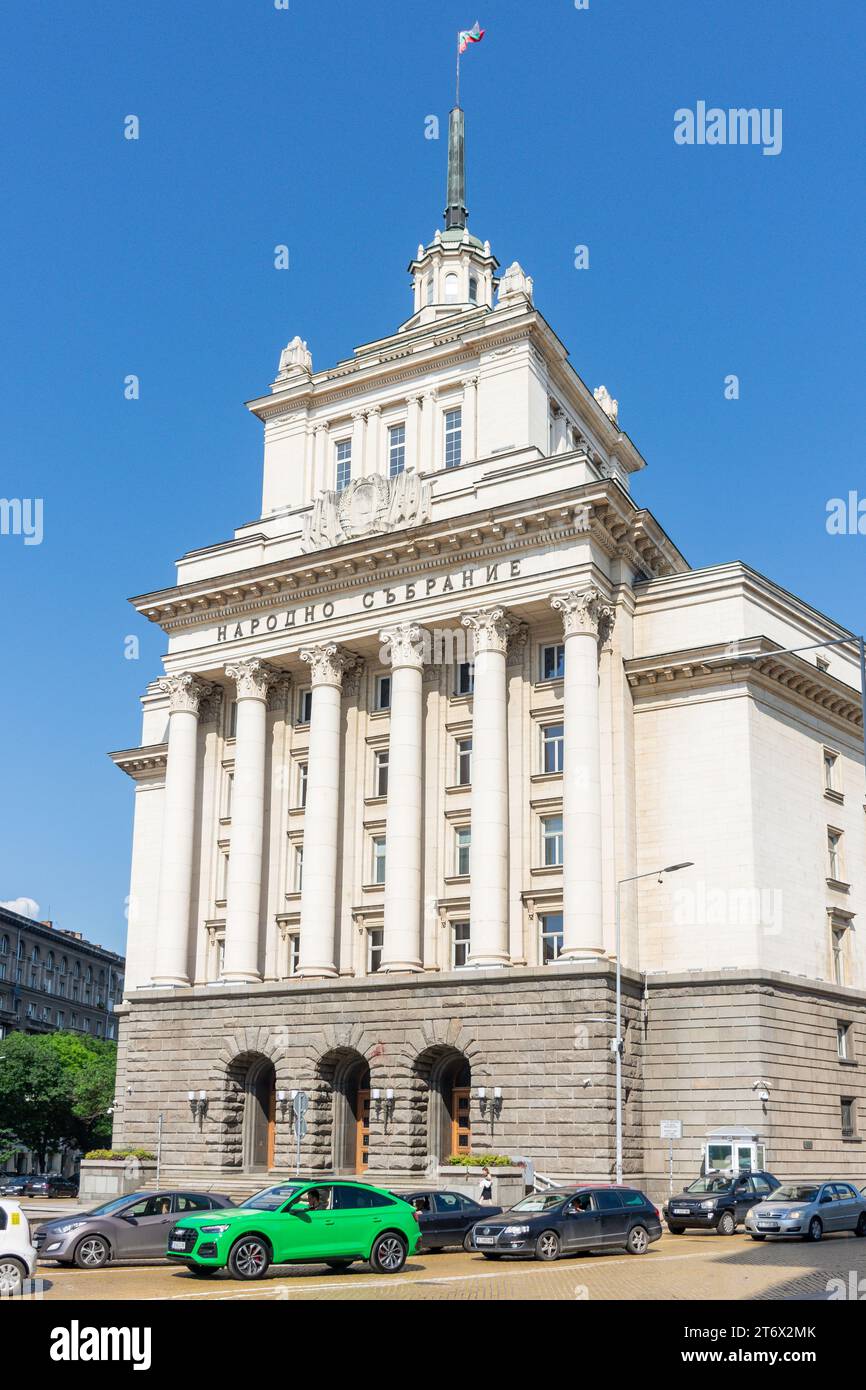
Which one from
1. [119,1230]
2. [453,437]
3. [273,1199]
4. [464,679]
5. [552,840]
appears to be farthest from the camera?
[453,437]

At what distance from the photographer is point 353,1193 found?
26344 millimetres

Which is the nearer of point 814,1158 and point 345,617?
point 814,1158

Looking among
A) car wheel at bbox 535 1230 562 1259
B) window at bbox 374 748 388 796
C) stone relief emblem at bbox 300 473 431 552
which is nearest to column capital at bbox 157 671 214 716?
stone relief emblem at bbox 300 473 431 552

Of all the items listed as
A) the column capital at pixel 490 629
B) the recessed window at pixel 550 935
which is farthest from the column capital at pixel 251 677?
the recessed window at pixel 550 935

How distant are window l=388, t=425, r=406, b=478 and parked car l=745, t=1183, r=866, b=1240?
35.2 m

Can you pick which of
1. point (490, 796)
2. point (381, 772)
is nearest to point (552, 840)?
point (490, 796)

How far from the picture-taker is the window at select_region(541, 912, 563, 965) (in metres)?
49.7

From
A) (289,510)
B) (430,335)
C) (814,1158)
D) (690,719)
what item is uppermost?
(430,335)

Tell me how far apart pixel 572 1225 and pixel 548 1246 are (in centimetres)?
85

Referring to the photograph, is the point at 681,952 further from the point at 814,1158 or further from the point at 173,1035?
the point at 173,1035

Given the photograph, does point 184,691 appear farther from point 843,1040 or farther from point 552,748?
point 843,1040

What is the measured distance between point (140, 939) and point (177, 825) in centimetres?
1009

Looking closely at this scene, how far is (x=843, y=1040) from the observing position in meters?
52.8
